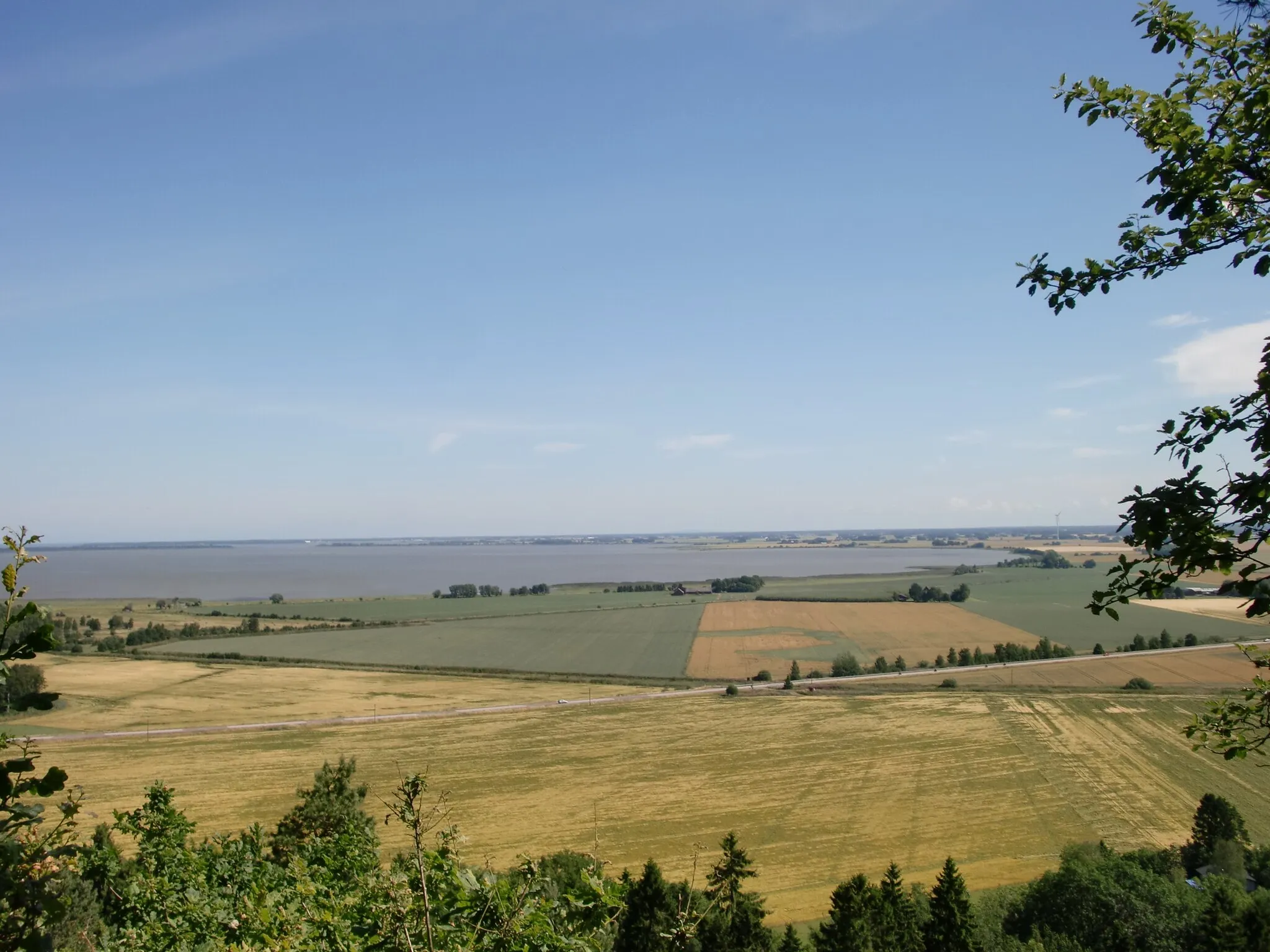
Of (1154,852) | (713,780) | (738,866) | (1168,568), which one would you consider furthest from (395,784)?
(1168,568)

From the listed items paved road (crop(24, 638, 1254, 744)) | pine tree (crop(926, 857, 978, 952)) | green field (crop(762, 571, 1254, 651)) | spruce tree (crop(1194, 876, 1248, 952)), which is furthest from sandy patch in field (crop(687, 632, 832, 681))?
pine tree (crop(926, 857, 978, 952))

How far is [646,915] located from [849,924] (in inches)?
209

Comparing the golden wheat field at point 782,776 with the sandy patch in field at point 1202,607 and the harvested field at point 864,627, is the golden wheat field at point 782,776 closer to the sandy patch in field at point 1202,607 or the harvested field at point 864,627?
the harvested field at point 864,627

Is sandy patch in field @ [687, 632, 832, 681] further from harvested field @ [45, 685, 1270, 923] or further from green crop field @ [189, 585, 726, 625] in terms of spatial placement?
green crop field @ [189, 585, 726, 625]

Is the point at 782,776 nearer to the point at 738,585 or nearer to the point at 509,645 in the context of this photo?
the point at 509,645

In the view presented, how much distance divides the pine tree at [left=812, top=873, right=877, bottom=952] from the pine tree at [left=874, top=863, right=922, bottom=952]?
0.75ft

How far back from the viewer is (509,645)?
262 feet

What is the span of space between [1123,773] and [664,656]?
131ft

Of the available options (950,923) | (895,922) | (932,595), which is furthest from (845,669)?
(932,595)

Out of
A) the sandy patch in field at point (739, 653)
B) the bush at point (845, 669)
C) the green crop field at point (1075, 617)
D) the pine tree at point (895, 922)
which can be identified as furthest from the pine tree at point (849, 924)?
the bush at point (845, 669)

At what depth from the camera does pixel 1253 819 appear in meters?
31.4

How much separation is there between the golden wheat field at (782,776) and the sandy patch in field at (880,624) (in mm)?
19619

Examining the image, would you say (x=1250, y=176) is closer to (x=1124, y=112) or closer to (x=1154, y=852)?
(x=1124, y=112)

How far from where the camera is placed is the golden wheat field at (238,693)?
5106 cm
